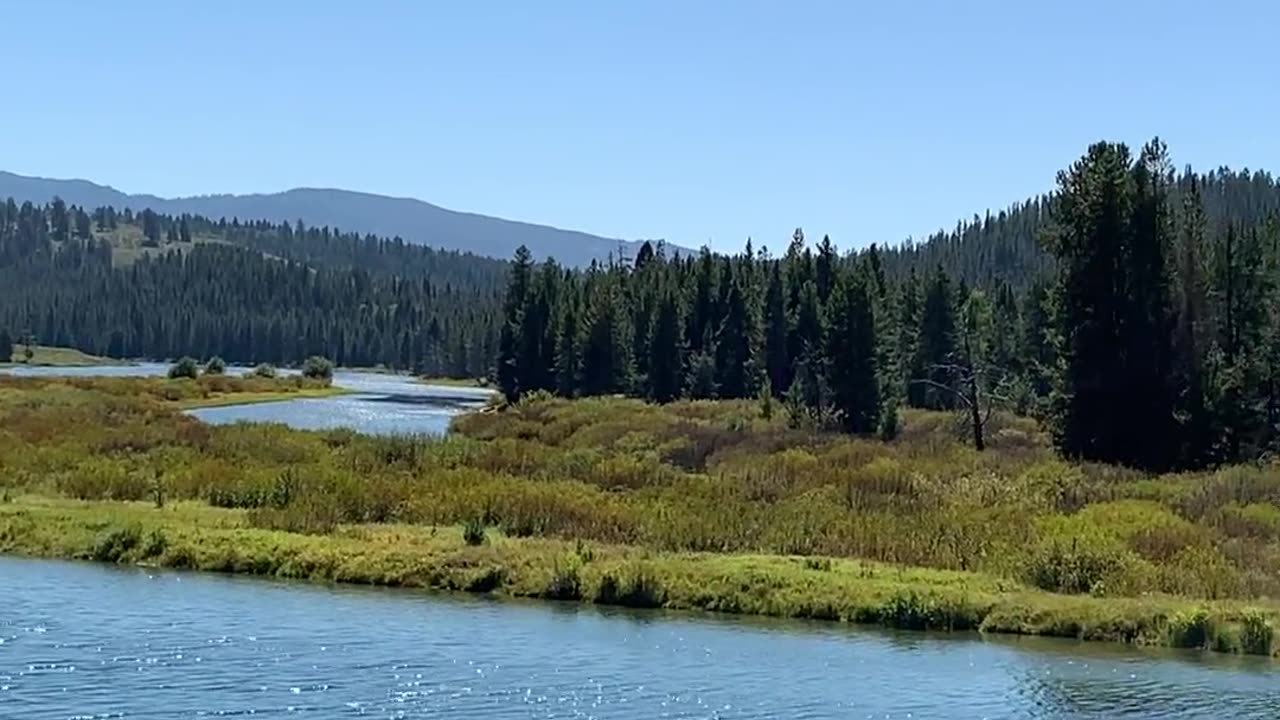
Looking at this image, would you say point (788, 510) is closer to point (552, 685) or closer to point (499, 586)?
point (499, 586)

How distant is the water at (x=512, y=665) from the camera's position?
23234 millimetres

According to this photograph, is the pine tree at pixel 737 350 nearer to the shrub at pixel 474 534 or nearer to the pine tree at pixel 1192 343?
the pine tree at pixel 1192 343

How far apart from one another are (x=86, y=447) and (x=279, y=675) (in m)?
30.0

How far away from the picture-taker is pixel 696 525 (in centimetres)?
3841

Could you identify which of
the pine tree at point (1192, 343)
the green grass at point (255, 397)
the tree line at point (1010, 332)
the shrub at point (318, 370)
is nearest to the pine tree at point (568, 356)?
the tree line at point (1010, 332)

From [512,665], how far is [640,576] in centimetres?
707

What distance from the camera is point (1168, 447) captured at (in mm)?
62906

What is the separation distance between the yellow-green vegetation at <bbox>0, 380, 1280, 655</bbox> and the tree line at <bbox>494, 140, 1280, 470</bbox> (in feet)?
23.1

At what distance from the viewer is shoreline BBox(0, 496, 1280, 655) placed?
30.6 meters

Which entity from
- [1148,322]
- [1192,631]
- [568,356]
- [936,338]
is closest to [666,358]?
[568,356]

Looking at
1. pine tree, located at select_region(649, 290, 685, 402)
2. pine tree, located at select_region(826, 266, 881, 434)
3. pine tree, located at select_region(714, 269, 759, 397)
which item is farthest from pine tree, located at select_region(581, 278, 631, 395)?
pine tree, located at select_region(826, 266, 881, 434)

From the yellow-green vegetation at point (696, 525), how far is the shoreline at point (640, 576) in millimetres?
58

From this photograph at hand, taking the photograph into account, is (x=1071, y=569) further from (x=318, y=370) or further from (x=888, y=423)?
(x=318, y=370)

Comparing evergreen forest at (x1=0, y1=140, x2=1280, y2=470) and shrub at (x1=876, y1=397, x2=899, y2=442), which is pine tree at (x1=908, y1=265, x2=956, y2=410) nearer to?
evergreen forest at (x1=0, y1=140, x2=1280, y2=470)
